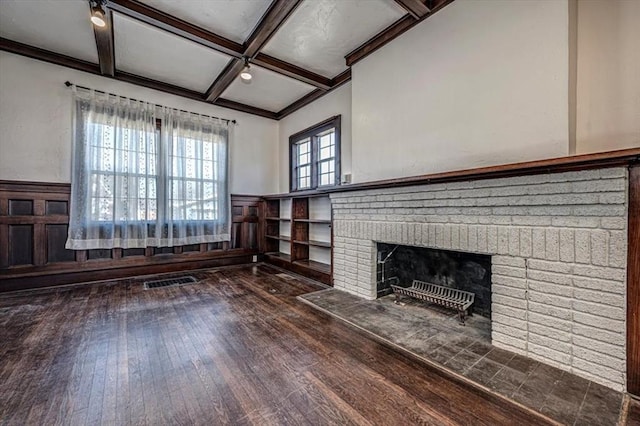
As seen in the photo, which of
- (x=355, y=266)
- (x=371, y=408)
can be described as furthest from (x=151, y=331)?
(x=355, y=266)

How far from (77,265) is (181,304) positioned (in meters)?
1.97

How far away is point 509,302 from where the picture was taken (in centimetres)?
199

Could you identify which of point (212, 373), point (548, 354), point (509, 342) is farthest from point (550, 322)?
point (212, 373)

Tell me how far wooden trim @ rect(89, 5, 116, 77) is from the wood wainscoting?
1716 mm

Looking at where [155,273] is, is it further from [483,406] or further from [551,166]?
[551,166]

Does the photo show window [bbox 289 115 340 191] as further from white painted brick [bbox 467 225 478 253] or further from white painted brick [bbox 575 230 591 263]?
white painted brick [bbox 575 230 591 263]

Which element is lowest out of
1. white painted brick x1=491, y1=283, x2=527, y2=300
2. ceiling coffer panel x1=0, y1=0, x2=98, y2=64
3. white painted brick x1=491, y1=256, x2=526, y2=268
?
white painted brick x1=491, y1=283, x2=527, y2=300

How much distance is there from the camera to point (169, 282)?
3.89m

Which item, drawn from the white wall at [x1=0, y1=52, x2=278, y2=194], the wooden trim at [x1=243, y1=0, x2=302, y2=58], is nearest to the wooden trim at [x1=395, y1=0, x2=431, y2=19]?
the wooden trim at [x1=243, y1=0, x2=302, y2=58]

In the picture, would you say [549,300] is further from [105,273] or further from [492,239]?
[105,273]

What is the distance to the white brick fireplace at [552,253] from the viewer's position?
1.58 metres

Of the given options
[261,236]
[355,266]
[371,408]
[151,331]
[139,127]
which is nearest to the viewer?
[371,408]

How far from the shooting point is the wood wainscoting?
335 centimetres

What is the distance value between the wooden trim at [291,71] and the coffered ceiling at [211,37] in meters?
Answer: 0.01
